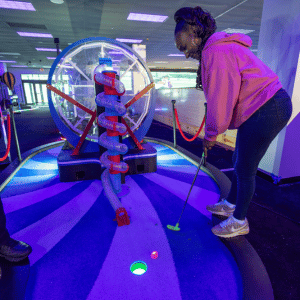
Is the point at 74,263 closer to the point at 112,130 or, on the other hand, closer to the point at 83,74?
the point at 112,130

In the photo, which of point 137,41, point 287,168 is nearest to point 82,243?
point 287,168

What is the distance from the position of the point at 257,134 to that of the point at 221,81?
410mm

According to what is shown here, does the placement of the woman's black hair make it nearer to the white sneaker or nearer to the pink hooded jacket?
the pink hooded jacket

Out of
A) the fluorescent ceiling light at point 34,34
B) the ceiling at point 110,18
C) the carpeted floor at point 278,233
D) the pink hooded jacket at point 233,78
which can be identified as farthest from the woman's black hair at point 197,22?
the fluorescent ceiling light at point 34,34

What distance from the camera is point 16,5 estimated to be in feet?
19.0

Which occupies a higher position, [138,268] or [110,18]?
[110,18]

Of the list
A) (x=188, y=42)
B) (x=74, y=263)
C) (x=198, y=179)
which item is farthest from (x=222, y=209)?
(x=188, y=42)

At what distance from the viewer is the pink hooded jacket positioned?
125cm

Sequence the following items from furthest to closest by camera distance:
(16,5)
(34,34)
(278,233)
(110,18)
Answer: (34,34) → (110,18) → (16,5) → (278,233)

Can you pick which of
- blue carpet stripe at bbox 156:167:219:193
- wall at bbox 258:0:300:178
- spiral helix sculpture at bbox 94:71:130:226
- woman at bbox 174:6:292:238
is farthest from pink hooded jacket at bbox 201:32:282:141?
wall at bbox 258:0:300:178

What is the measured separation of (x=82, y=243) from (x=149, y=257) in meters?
0.56

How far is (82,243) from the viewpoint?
167cm

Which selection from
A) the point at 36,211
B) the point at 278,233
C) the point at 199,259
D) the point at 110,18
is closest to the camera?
the point at 199,259

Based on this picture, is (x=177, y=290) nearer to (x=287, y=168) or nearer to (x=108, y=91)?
(x=108, y=91)
